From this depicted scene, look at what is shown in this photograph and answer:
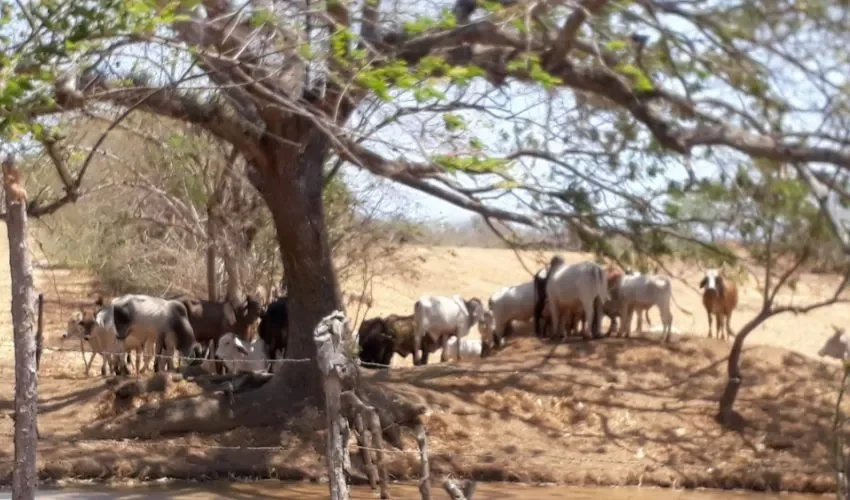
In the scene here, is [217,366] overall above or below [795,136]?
below

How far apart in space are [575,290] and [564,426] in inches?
136

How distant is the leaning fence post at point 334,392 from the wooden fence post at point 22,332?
2.44 m

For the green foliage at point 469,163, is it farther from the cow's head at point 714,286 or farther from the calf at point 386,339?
the cow's head at point 714,286

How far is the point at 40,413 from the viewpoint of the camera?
15.9 m

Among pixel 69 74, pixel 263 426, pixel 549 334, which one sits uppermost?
pixel 69 74

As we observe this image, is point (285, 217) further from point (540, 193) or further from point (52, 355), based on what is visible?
point (52, 355)

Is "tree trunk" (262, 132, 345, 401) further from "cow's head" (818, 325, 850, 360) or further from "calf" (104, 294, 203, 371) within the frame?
"cow's head" (818, 325, 850, 360)

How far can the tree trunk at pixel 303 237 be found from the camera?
1529cm

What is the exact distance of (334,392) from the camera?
1016 cm

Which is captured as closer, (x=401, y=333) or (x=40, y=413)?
(x=40, y=413)

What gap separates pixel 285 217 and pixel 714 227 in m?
5.04

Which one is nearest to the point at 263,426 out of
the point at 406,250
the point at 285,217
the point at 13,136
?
the point at 285,217

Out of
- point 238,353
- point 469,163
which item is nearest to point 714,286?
point 238,353

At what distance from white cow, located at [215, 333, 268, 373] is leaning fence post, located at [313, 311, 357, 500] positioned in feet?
26.6
